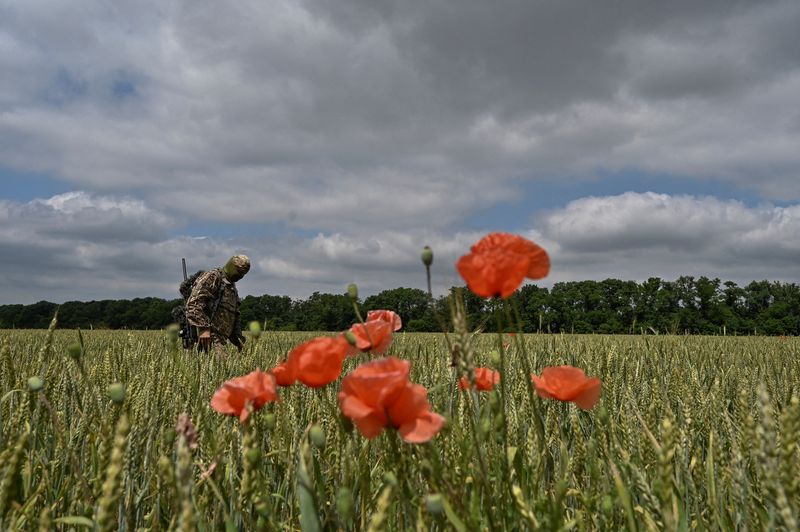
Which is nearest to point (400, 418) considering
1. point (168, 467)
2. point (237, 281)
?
point (168, 467)

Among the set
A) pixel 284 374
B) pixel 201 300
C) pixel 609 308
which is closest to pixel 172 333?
pixel 284 374

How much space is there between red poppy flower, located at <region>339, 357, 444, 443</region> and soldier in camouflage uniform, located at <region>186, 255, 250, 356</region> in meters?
5.80

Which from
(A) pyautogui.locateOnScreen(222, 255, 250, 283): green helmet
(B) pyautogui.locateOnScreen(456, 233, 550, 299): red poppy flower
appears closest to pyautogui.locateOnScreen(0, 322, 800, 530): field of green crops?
(B) pyautogui.locateOnScreen(456, 233, 550, 299): red poppy flower

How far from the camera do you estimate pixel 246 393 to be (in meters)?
1.05

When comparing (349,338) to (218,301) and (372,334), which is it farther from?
(218,301)

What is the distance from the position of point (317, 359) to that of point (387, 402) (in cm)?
25

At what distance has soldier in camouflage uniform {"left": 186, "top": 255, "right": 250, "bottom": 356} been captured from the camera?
21.0 feet

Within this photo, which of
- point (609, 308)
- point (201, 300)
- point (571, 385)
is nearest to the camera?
point (571, 385)

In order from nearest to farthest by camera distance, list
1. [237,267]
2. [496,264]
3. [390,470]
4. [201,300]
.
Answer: [496,264], [390,470], [201,300], [237,267]

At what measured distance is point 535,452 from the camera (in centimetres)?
103

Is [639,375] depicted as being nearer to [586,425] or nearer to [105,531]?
[586,425]

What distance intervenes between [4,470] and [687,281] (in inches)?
2751

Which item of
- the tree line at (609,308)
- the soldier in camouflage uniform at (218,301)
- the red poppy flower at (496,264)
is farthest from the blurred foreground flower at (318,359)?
the tree line at (609,308)

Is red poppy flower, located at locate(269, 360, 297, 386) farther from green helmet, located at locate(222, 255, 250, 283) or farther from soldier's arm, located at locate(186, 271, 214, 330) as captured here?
green helmet, located at locate(222, 255, 250, 283)
